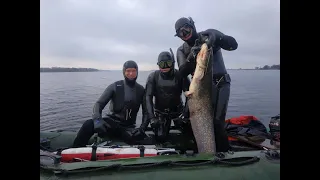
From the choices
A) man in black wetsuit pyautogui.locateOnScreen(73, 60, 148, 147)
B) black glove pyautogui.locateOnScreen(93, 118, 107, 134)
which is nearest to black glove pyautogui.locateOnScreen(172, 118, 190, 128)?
man in black wetsuit pyautogui.locateOnScreen(73, 60, 148, 147)

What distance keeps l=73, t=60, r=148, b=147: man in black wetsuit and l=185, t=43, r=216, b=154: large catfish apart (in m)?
1.03

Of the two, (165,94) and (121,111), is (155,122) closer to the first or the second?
(165,94)

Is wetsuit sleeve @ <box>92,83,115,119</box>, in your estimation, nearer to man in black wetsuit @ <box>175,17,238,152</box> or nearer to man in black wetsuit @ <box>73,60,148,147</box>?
man in black wetsuit @ <box>73,60,148,147</box>

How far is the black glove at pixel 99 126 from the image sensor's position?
473 centimetres

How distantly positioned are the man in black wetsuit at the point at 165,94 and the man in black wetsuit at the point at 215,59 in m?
0.21

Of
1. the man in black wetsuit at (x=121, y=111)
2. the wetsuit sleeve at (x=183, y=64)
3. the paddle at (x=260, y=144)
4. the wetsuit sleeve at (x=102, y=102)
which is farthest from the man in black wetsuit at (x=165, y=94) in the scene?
the paddle at (x=260, y=144)

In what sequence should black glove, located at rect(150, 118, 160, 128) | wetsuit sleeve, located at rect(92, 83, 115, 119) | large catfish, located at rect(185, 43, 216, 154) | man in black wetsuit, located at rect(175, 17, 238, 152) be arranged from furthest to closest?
1. wetsuit sleeve, located at rect(92, 83, 115, 119)
2. black glove, located at rect(150, 118, 160, 128)
3. man in black wetsuit, located at rect(175, 17, 238, 152)
4. large catfish, located at rect(185, 43, 216, 154)

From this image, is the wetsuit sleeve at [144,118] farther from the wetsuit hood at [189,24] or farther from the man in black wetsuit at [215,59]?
the wetsuit hood at [189,24]

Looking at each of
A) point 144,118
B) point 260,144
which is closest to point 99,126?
point 144,118

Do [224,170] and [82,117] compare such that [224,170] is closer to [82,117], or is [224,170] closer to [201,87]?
[201,87]

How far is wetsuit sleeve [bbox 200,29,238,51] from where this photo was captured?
14.8 feet
